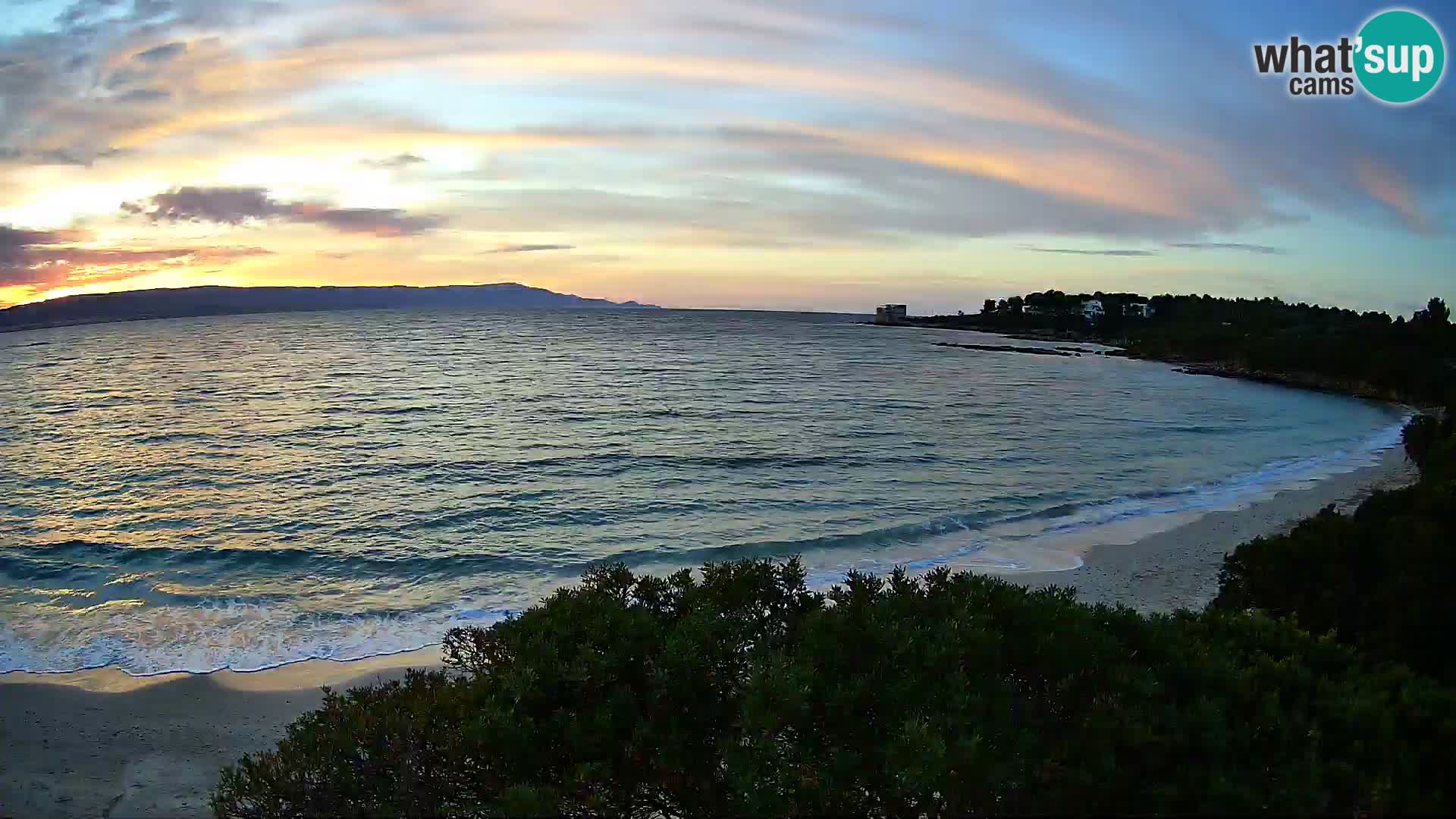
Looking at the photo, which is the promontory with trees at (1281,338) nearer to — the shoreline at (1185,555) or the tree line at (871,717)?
the shoreline at (1185,555)

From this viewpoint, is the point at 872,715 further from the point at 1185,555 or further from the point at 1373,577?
the point at 1185,555

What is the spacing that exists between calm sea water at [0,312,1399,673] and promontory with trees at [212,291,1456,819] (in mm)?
7100

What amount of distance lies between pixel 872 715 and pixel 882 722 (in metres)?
0.10

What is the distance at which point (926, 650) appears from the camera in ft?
15.6

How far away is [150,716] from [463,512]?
9210 millimetres

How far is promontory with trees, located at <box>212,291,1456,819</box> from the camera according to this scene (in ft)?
12.7

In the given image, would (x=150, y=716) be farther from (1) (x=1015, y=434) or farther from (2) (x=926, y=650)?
(1) (x=1015, y=434)

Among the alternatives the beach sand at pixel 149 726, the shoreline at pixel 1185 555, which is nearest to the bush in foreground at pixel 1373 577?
the beach sand at pixel 149 726

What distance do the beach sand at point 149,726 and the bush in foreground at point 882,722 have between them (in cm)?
381

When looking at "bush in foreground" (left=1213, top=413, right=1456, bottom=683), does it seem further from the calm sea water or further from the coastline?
the coastline

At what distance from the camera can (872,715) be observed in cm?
457

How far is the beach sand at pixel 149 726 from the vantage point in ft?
23.9

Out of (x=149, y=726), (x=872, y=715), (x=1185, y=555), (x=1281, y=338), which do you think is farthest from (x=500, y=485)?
(x=1281, y=338)

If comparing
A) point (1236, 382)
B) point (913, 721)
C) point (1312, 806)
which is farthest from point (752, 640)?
point (1236, 382)
